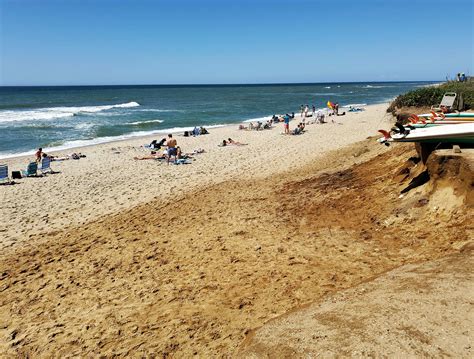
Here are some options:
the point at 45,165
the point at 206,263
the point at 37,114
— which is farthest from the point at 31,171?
the point at 37,114

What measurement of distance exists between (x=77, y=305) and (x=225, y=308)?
2601mm

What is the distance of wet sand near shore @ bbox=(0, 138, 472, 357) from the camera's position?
5.53 metres

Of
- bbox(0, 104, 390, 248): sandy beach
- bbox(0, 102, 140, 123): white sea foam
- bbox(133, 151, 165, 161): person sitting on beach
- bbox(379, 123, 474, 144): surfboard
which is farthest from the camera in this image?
bbox(0, 102, 140, 123): white sea foam

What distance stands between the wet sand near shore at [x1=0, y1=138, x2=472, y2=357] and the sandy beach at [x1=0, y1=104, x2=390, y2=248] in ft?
4.22

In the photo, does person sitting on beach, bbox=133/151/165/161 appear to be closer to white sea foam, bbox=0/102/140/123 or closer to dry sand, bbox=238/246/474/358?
dry sand, bbox=238/246/474/358

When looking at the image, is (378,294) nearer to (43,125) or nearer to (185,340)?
(185,340)

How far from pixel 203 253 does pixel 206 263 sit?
489mm

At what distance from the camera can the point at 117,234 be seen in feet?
31.3

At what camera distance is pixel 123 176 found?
51.7 feet

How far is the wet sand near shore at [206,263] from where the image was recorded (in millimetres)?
5531

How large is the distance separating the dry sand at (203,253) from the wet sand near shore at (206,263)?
30 mm

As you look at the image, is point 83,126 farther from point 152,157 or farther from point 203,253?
point 203,253

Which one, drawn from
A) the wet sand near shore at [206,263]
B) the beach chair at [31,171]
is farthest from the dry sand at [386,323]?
the beach chair at [31,171]

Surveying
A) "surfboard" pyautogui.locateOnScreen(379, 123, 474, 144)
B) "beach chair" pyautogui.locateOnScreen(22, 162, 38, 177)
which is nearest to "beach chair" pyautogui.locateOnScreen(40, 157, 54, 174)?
"beach chair" pyautogui.locateOnScreen(22, 162, 38, 177)
